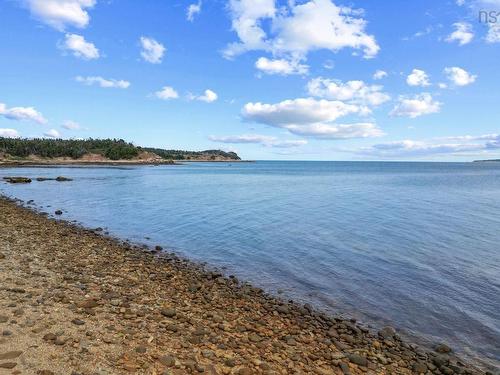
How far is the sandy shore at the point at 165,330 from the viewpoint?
8430 mm

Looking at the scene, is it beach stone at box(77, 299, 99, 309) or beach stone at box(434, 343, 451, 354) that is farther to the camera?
beach stone at box(434, 343, 451, 354)

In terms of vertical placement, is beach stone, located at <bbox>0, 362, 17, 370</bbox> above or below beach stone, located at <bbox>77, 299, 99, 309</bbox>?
above

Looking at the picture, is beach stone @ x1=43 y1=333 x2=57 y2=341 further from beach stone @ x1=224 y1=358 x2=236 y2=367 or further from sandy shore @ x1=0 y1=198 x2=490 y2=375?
beach stone @ x1=224 y1=358 x2=236 y2=367

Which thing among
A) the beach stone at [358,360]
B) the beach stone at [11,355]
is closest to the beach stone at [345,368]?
the beach stone at [358,360]

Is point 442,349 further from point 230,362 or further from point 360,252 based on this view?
point 360,252

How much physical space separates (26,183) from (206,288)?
67711 millimetres

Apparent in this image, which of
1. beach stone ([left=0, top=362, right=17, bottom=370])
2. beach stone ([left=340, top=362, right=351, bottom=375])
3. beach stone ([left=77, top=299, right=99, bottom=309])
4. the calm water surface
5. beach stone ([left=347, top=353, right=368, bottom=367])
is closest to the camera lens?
beach stone ([left=0, top=362, right=17, bottom=370])

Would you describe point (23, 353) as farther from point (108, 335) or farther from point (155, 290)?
point (155, 290)

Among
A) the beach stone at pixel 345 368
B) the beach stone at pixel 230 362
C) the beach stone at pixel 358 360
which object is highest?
the beach stone at pixel 230 362

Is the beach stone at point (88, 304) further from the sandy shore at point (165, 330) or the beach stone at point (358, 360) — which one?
the beach stone at point (358, 360)

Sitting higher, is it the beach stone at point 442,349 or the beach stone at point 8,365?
the beach stone at point 8,365

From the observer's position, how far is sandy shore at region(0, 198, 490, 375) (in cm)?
843

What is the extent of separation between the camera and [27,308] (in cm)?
1044

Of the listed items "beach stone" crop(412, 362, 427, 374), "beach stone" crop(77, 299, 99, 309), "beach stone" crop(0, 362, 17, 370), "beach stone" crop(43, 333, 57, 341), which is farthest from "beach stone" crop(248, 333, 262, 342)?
"beach stone" crop(0, 362, 17, 370)
